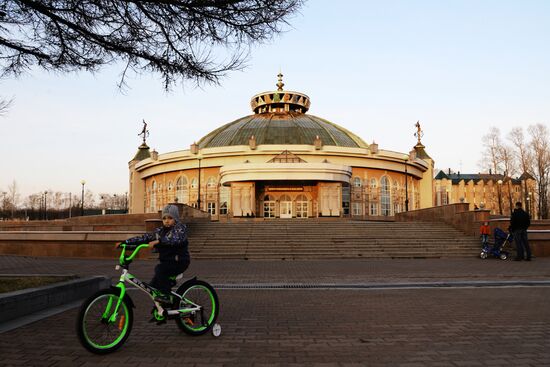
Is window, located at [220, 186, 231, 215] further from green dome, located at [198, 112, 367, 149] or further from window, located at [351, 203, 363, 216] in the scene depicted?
window, located at [351, 203, 363, 216]

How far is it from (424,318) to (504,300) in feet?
8.26

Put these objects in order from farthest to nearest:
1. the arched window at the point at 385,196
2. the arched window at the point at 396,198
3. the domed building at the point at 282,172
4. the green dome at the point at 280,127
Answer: the green dome at the point at 280,127, the arched window at the point at 396,198, the arched window at the point at 385,196, the domed building at the point at 282,172

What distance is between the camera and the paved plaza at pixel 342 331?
4.55m

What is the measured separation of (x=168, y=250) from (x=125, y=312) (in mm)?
811

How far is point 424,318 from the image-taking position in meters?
6.60

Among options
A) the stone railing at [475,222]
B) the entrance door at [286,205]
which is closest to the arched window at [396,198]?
the entrance door at [286,205]

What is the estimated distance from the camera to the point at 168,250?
5.34 m

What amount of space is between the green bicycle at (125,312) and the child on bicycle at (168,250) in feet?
0.28

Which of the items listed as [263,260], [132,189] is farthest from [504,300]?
[132,189]

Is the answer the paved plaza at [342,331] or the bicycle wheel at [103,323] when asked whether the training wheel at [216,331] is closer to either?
the paved plaza at [342,331]

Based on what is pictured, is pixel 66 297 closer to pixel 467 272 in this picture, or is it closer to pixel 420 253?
pixel 467 272

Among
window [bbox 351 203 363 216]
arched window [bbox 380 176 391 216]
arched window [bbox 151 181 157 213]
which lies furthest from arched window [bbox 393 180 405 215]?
arched window [bbox 151 181 157 213]

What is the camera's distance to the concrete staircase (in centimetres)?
1881

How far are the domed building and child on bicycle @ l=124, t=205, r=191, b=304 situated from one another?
3333 cm
